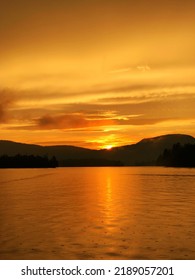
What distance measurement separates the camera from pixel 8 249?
30109mm

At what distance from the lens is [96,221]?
151 ft

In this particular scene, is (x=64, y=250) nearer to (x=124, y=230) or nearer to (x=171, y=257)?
(x=171, y=257)

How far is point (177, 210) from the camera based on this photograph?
182ft
